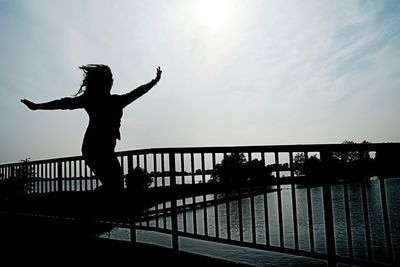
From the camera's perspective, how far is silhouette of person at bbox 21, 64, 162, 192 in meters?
4.62

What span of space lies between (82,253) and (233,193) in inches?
83.7

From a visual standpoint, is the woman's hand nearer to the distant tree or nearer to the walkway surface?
the walkway surface

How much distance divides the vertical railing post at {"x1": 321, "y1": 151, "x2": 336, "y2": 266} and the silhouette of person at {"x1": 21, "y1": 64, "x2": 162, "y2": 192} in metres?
2.75

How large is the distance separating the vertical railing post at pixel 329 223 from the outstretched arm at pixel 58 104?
10.8 feet

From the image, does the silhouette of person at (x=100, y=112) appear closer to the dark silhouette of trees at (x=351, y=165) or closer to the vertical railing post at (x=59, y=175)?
the dark silhouette of trees at (x=351, y=165)

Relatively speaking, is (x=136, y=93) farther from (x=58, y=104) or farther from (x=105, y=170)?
(x=105, y=170)

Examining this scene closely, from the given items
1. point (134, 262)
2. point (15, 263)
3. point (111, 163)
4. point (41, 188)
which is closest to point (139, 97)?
point (111, 163)

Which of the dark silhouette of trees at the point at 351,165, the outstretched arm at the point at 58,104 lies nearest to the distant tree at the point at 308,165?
the dark silhouette of trees at the point at 351,165

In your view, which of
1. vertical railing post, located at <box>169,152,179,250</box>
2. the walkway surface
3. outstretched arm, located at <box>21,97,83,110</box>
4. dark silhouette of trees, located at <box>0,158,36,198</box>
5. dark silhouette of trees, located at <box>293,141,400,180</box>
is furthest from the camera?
dark silhouette of trees, located at <box>0,158,36,198</box>

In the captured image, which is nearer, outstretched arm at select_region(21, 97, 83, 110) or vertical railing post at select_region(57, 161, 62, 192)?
outstretched arm at select_region(21, 97, 83, 110)

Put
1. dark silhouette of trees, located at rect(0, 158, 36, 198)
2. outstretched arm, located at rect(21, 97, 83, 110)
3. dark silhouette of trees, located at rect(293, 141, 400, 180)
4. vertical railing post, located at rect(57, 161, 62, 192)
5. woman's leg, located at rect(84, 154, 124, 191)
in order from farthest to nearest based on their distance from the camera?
1. dark silhouette of trees, located at rect(0, 158, 36, 198)
2. vertical railing post, located at rect(57, 161, 62, 192)
3. woman's leg, located at rect(84, 154, 124, 191)
4. outstretched arm, located at rect(21, 97, 83, 110)
5. dark silhouette of trees, located at rect(293, 141, 400, 180)

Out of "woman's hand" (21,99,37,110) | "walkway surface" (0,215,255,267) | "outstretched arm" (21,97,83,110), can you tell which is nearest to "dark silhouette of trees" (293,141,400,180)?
"walkway surface" (0,215,255,267)

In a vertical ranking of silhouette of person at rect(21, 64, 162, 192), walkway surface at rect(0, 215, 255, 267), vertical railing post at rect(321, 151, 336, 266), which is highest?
silhouette of person at rect(21, 64, 162, 192)

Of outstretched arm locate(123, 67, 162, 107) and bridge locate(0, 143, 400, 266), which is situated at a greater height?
outstretched arm locate(123, 67, 162, 107)
